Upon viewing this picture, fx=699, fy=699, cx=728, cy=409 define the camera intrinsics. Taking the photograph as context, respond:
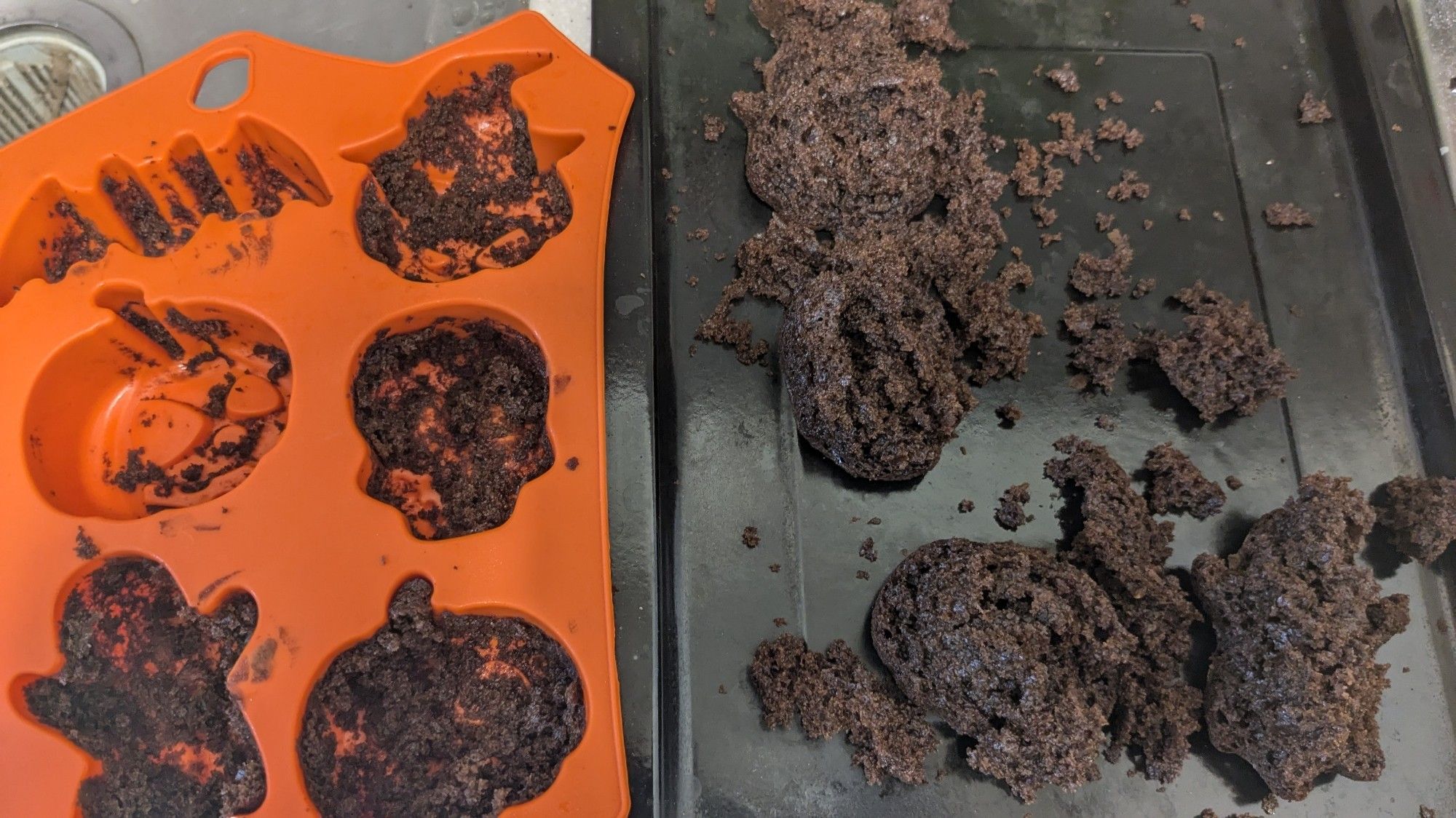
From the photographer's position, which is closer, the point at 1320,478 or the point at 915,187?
the point at 1320,478

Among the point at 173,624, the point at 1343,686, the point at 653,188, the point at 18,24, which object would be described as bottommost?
the point at 173,624

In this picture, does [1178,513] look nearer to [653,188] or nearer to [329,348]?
[653,188]

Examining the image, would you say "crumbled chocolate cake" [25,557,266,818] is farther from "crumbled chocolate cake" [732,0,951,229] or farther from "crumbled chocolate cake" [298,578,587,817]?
"crumbled chocolate cake" [732,0,951,229]

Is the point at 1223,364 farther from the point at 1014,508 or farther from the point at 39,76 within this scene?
the point at 39,76

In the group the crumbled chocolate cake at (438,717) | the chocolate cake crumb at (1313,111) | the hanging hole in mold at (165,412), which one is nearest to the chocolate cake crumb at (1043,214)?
the chocolate cake crumb at (1313,111)

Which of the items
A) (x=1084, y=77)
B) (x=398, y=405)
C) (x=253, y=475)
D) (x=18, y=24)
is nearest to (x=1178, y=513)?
(x=1084, y=77)

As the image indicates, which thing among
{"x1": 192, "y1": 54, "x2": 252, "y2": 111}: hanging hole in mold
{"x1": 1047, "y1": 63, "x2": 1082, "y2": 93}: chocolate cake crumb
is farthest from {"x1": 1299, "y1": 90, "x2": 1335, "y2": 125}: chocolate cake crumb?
{"x1": 192, "y1": 54, "x2": 252, "y2": 111}: hanging hole in mold

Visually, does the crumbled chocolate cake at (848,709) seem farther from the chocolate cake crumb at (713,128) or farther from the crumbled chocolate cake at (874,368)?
the chocolate cake crumb at (713,128)
